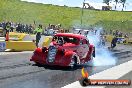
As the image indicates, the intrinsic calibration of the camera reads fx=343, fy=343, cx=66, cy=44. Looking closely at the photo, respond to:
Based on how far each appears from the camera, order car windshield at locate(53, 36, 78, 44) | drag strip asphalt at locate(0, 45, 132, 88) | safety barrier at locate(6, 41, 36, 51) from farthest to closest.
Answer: safety barrier at locate(6, 41, 36, 51)
car windshield at locate(53, 36, 78, 44)
drag strip asphalt at locate(0, 45, 132, 88)

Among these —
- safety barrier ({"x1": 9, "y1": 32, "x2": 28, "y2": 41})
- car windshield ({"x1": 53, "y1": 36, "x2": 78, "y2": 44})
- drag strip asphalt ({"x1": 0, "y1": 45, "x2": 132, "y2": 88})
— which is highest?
car windshield ({"x1": 53, "y1": 36, "x2": 78, "y2": 44})

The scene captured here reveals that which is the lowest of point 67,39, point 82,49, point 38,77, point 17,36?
point 38,77

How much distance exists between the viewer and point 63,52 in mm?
15312

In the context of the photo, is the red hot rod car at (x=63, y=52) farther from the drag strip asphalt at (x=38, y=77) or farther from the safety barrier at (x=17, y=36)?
the safety barrier at (x=17, y=36)

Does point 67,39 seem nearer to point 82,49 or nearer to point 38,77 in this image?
point 82,49

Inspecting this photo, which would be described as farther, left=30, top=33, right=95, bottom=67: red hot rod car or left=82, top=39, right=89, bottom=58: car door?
left=82, top=39, right=89, bottom=58: car door

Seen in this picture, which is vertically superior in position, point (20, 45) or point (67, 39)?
point (67, 39)

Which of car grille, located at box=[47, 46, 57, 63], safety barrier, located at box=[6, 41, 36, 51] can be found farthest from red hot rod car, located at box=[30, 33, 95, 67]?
safety barrier, located at box=[6, 41, 36, 51]

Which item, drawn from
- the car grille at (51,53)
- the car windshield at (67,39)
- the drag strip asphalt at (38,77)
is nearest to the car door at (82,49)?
the car windshield at (67,39)

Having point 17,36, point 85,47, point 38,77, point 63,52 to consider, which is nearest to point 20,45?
point 17,36

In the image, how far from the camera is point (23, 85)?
1040 centimetres

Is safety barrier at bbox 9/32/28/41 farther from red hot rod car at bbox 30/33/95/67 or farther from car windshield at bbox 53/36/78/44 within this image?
red hot rod car at bbox 30/33/95/67

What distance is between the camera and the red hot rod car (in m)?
15.3

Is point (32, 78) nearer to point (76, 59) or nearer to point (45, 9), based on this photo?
point (76, 59)
